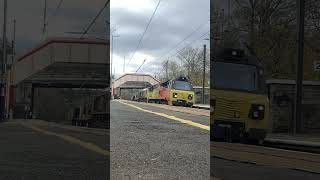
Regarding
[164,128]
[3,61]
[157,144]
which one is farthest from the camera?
[157,144]

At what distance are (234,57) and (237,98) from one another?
32cm

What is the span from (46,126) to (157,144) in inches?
69.7

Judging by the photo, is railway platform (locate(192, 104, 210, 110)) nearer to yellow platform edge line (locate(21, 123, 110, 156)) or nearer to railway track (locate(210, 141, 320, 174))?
railway track (locate(210, 141, 320, 174))

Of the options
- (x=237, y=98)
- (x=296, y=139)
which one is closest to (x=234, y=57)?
(x=237, y=98)

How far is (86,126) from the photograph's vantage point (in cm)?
412

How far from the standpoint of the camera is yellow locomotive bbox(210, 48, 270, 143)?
3850 mm

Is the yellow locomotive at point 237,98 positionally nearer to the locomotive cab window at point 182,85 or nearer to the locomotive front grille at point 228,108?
the locomotive front grille at point 228,108

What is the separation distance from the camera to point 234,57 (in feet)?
12.9

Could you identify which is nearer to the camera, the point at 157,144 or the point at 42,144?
the point at 42,144

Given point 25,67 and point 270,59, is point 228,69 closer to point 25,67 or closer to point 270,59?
point 270,59

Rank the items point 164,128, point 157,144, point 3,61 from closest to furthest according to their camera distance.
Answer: point 3,61
point 164,128
point 157,144

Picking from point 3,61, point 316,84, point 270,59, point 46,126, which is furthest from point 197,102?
point 3,61

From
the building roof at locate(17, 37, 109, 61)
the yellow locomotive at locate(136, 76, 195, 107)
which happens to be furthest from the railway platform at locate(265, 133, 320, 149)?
the building roof at locate(17, 37, 109, 61)

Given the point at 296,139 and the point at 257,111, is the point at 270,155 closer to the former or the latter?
the point at 296,139
